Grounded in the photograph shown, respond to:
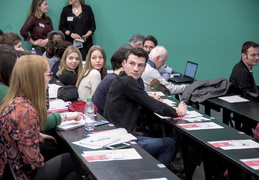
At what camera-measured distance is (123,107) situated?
3.75 m

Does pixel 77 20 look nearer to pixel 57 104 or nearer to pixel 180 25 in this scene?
pixel 180 25

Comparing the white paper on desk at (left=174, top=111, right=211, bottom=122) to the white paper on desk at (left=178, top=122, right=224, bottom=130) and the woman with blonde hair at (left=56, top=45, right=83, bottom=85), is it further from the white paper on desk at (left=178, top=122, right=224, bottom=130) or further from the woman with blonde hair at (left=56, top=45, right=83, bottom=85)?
the woman with blonde hair at (left=56, top=45, right=83, bottom=85)

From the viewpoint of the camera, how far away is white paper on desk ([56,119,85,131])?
3.22 m

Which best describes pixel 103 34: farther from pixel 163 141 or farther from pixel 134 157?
pixel 134 157

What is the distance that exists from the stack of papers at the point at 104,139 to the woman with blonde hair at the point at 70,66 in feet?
7.21

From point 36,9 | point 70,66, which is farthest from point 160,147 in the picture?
point 36,9

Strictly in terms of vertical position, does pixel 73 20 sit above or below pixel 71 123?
above

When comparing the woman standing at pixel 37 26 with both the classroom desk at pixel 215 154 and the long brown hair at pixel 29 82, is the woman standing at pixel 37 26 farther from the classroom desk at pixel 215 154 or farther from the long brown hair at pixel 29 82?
the long brown hair at pixel 29 82

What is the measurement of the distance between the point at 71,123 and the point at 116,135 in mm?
506

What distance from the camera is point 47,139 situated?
3482 millimetres

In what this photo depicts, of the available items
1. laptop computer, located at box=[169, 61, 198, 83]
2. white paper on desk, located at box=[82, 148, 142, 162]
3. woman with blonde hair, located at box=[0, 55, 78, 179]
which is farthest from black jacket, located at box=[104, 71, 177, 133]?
laptop computer, located at box=[169, 61, 198, 83]

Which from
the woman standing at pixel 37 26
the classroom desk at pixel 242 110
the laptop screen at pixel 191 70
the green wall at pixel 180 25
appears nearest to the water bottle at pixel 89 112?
the classroom desk at pixel 242 110

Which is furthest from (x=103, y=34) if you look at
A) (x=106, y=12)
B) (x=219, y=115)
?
(x=219, y=115)

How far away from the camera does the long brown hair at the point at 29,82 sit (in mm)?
2607
